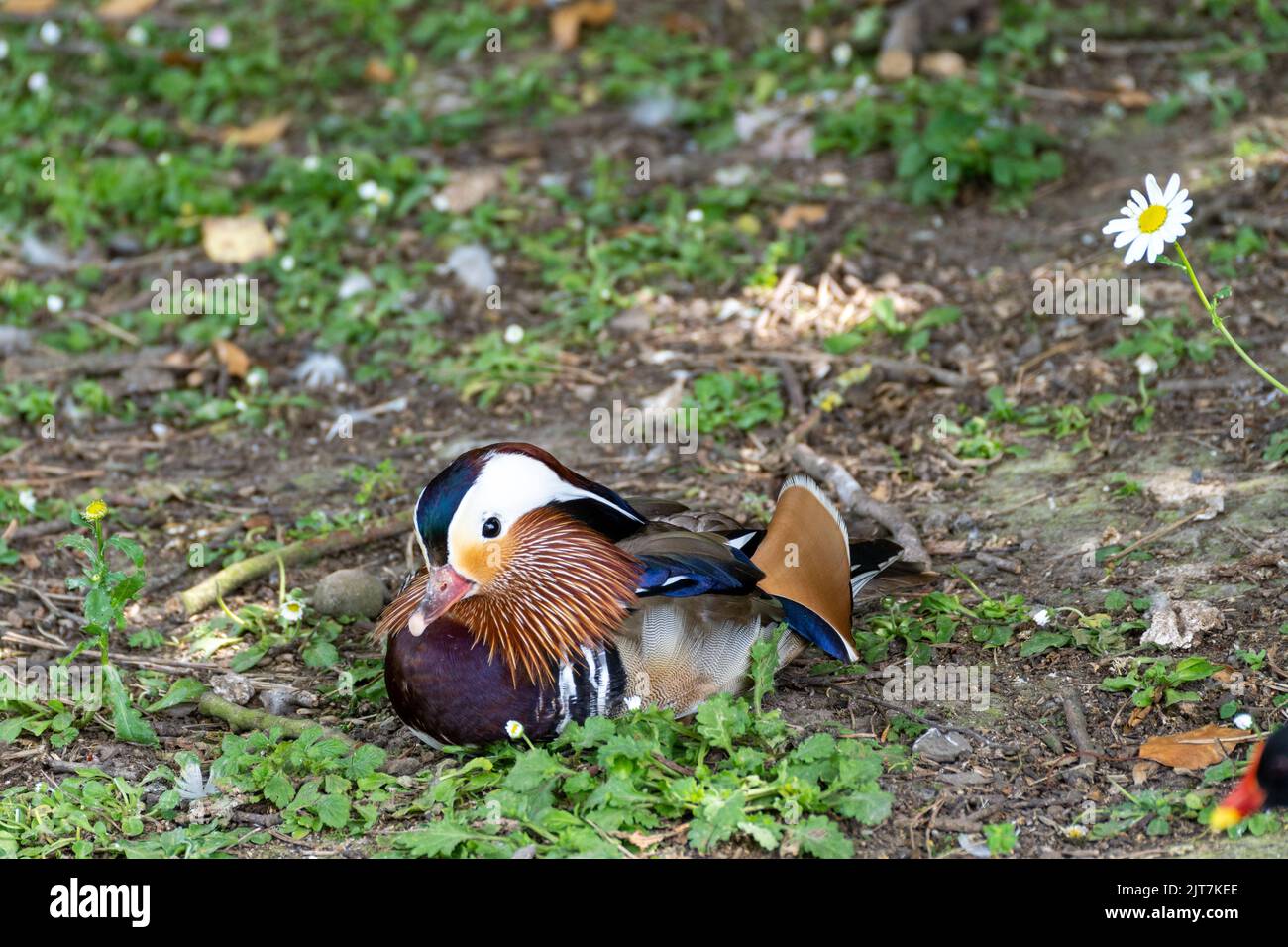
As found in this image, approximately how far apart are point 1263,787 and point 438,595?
6.22 feet

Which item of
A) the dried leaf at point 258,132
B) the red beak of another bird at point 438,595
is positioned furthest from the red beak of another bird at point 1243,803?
the dried leaf at point 258,132

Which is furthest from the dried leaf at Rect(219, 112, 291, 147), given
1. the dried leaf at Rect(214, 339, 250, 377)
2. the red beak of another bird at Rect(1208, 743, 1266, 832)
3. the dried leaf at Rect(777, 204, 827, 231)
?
the red beak of another bird at Rect(1208, 743, 1266, 832)

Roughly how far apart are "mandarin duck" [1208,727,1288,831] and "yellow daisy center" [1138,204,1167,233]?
136cm

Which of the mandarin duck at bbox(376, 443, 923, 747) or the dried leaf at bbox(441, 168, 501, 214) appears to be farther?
the dried leaf at bbox(441, 168, 501, 214)

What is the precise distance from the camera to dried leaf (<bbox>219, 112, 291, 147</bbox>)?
7621 millimetres

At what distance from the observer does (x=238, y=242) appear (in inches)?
267

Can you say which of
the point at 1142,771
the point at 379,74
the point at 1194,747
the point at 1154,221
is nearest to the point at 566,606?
the point at 1142,771

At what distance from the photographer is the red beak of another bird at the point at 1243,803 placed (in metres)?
3.09

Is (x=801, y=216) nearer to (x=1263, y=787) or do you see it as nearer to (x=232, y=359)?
(x=232, y=359)

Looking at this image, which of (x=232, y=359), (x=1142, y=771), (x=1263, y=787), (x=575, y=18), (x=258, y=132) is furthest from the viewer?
(x=575, y=18)

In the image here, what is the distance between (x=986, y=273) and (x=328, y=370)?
2.67 m

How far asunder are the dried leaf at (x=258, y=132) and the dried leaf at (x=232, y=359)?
1833mm

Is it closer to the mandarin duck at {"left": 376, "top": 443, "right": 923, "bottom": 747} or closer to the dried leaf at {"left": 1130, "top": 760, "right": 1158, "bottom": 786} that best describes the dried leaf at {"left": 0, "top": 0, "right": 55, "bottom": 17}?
the mandarin duck at {"left": 376, "top": 443, "right": 923, "bottom": 747}

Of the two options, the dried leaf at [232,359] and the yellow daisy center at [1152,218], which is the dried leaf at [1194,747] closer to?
the yellow daisy center at [1152,218]
